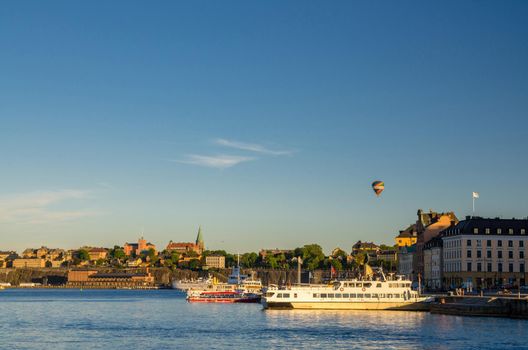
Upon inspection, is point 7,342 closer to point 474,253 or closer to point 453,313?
point 453,313

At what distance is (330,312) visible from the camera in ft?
382

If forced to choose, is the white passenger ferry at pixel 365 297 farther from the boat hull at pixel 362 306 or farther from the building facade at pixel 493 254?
the building facade at pixel 493 254

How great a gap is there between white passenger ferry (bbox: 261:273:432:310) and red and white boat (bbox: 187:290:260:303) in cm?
4905

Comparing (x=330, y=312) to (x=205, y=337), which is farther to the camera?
(x=330, y=312)

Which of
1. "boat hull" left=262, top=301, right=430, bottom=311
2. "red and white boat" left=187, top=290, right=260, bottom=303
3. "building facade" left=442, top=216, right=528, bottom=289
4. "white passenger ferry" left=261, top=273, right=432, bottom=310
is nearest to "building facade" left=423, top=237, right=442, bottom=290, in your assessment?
"building facade" left=442, top=216, right=528, bottom=289

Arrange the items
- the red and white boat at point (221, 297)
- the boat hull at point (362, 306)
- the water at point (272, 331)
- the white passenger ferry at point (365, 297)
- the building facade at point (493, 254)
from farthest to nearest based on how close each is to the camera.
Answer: the red and white boat at point (221, 297)
the building facade at point (493, 254)
the white passenger ferry at point (365, 297)
the boat hull at point (362, 306)
the water at point (272, 331)

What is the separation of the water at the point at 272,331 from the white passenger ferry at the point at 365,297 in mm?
2699

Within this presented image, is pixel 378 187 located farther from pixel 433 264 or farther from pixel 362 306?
Answer: pixel 433 264

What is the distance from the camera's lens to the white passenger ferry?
389 feet

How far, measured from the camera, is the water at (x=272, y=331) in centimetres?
7788

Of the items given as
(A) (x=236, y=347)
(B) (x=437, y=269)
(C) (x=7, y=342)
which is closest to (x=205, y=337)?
(A) (x=236, y=347)

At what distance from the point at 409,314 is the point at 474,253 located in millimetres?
48314

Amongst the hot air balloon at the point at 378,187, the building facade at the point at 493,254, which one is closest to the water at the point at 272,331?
the hot air balloon at the point at 378,187

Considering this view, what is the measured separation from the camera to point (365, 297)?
391ft
